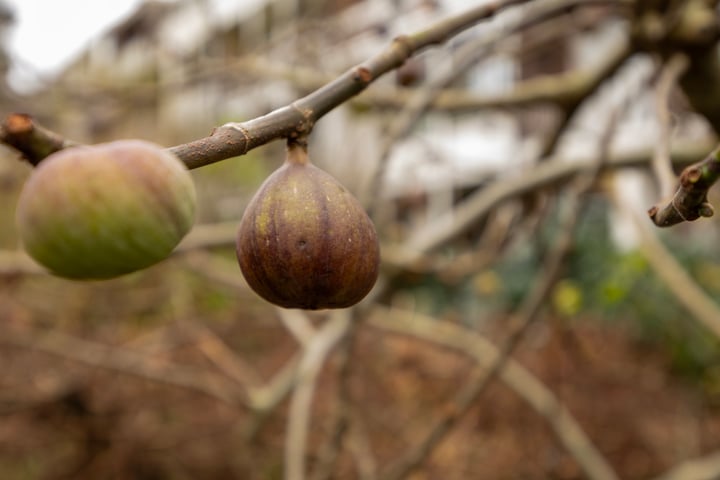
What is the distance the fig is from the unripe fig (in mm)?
120

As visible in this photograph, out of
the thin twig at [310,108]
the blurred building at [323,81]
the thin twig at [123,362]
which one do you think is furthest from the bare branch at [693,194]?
the thin twig at [123,362]

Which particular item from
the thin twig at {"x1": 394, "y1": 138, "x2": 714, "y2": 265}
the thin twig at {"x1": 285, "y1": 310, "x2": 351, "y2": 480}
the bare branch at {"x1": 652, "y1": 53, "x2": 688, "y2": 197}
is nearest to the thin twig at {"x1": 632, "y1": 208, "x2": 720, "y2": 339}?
the thin twig at {"x1": 394, "y1": 138, "x2": 714, "y2": 265}

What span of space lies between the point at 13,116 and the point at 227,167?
7.81 metres

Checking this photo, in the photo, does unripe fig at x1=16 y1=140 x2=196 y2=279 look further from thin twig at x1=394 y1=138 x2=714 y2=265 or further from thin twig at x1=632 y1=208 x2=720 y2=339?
thin twig at x1=394 y1=138 x2=714 y2=265

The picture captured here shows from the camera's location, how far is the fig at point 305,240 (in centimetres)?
72

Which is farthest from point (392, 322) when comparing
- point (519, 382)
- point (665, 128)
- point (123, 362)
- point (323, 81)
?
point (665, 128)

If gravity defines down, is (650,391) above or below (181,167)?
below

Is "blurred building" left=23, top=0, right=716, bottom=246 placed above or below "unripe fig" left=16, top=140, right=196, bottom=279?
above

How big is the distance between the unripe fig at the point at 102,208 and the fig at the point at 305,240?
12 centimetres

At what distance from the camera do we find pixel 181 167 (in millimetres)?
623

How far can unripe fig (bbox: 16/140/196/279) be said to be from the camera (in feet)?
1.88

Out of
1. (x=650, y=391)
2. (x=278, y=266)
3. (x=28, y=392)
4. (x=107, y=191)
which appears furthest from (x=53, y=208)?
(x=650, y=391)

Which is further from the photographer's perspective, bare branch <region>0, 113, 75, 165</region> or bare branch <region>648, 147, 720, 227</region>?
bare branch <region>648, 147, 720, 227</region>

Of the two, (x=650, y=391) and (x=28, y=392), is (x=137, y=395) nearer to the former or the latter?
(x=28, y=392)
